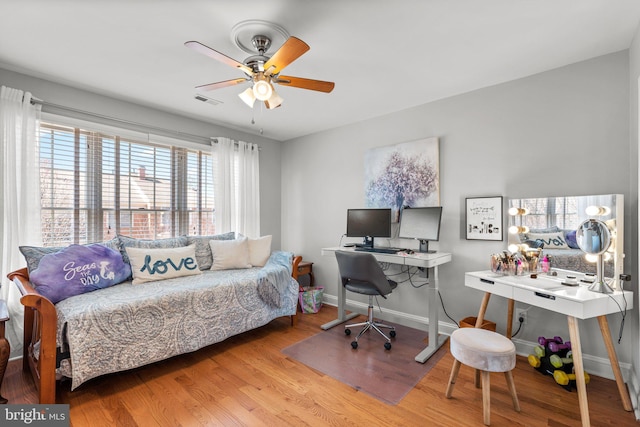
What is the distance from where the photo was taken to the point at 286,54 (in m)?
1.79

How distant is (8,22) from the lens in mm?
1897

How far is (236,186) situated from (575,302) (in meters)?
3.65

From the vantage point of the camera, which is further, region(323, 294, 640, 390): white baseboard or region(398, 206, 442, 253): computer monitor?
region(398, 206, 442, 253): computer monitor

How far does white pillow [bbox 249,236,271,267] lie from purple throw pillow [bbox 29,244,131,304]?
1.26 metres

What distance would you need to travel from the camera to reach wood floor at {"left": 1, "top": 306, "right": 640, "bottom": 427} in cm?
182

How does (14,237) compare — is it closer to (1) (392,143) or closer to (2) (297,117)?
(2) (297,117)

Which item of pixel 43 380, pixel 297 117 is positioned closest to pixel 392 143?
pixel 297 117

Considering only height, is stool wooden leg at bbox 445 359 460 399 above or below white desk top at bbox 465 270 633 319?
below

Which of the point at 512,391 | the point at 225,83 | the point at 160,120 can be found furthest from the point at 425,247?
the point at 160,120

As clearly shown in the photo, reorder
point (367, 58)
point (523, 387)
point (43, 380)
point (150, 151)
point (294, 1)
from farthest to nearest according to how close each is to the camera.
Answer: point (150, 151) → point (367, 58) → point (523, 387) → point (43, 380) → point (294, 1)

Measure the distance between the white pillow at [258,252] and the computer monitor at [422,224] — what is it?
5.19 ft

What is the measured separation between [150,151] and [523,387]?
13.5 feet

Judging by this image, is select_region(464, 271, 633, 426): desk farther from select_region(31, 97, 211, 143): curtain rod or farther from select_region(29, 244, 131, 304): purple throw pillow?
select_region(31, 97, 211, 143): curtain rod

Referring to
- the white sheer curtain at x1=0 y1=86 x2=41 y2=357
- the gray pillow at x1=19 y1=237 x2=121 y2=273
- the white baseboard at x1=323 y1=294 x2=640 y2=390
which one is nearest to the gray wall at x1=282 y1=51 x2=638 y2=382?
the white baseboard at x1=323 y1=294 x2=640 y2=390
